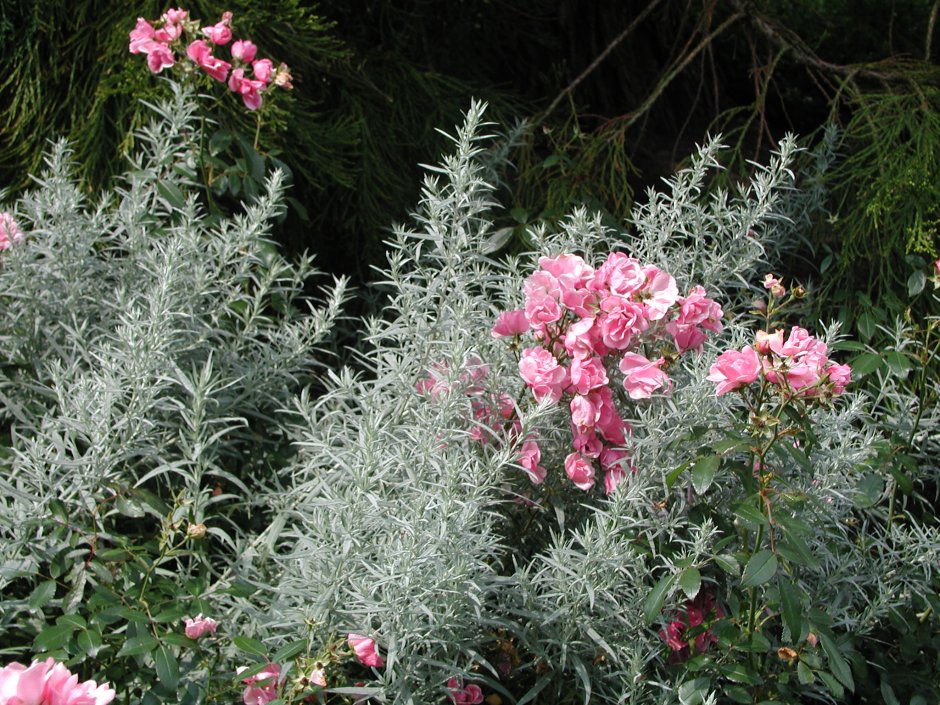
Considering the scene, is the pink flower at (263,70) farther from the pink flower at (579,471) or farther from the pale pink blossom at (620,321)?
the pink flower at (579,471)

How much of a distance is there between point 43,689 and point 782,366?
1.21 metres

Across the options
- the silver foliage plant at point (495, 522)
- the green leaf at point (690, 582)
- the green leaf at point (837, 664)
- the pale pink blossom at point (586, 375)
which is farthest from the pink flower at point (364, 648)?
the green leaf at point (837, 664)

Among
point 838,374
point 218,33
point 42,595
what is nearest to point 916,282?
point 838,374

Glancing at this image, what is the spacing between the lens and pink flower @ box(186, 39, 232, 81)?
260 centimetres

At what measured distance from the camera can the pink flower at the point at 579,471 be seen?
2.02 meters

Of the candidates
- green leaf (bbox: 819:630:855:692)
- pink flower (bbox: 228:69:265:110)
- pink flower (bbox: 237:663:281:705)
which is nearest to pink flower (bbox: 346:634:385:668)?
pink flower (bbox: 237:663:281:705)

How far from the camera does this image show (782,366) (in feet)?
5.80

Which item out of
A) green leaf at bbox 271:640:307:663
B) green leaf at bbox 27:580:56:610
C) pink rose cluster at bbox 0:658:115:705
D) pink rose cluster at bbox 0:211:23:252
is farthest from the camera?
pink rose cluster at bbox 0:211:23:252

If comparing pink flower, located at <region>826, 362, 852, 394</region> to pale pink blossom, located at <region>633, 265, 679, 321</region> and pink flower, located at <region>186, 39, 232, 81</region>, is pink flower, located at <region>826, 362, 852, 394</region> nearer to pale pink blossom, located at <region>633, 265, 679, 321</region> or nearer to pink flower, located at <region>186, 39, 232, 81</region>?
pale pink blossom, located at <region>633, 265, 679, 321</region>

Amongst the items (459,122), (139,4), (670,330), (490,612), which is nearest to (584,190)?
(459,122)

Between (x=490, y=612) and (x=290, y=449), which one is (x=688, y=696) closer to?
(x=490, y=612)

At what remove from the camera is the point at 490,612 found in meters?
1.89

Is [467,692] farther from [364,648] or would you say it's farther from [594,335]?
[594,335]

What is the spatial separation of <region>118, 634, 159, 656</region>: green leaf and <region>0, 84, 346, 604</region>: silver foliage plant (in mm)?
215
